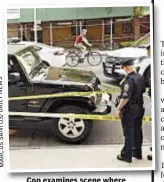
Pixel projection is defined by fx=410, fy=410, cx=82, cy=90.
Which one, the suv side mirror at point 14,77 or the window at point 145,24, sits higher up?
the window at point 145,24

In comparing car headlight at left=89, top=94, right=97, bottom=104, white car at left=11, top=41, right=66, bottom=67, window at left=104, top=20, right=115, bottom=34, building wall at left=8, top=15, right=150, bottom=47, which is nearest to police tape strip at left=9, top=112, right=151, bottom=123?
Result: car headlight at left=89, top=94, right=97, bottom=104

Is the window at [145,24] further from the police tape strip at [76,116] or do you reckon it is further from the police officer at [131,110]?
the police tape strip at [76,116]

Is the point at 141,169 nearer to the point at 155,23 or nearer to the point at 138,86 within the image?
the point at 138,86

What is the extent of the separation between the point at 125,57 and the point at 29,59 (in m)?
0.87

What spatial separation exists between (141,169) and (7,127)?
128cm

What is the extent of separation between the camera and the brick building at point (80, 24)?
12.0 feet

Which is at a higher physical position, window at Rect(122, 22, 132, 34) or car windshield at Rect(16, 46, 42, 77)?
window at Rect(122, 22, 132, 34)

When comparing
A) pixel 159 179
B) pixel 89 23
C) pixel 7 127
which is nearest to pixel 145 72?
pixel 89 23

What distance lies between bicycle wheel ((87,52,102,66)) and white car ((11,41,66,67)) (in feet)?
0.74

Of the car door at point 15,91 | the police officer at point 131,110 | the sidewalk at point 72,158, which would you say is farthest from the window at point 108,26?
the sidewalk at point 72,158

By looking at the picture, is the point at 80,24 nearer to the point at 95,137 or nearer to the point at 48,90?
the point at 48,90

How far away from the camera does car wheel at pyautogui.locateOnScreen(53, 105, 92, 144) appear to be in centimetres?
371

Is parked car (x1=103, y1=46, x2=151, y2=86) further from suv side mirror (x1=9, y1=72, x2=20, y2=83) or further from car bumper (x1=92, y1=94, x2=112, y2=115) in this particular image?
suv side mirror (x1=9, y1=72, x2=20, y2=83)

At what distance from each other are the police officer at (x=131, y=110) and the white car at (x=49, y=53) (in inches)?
21.8
